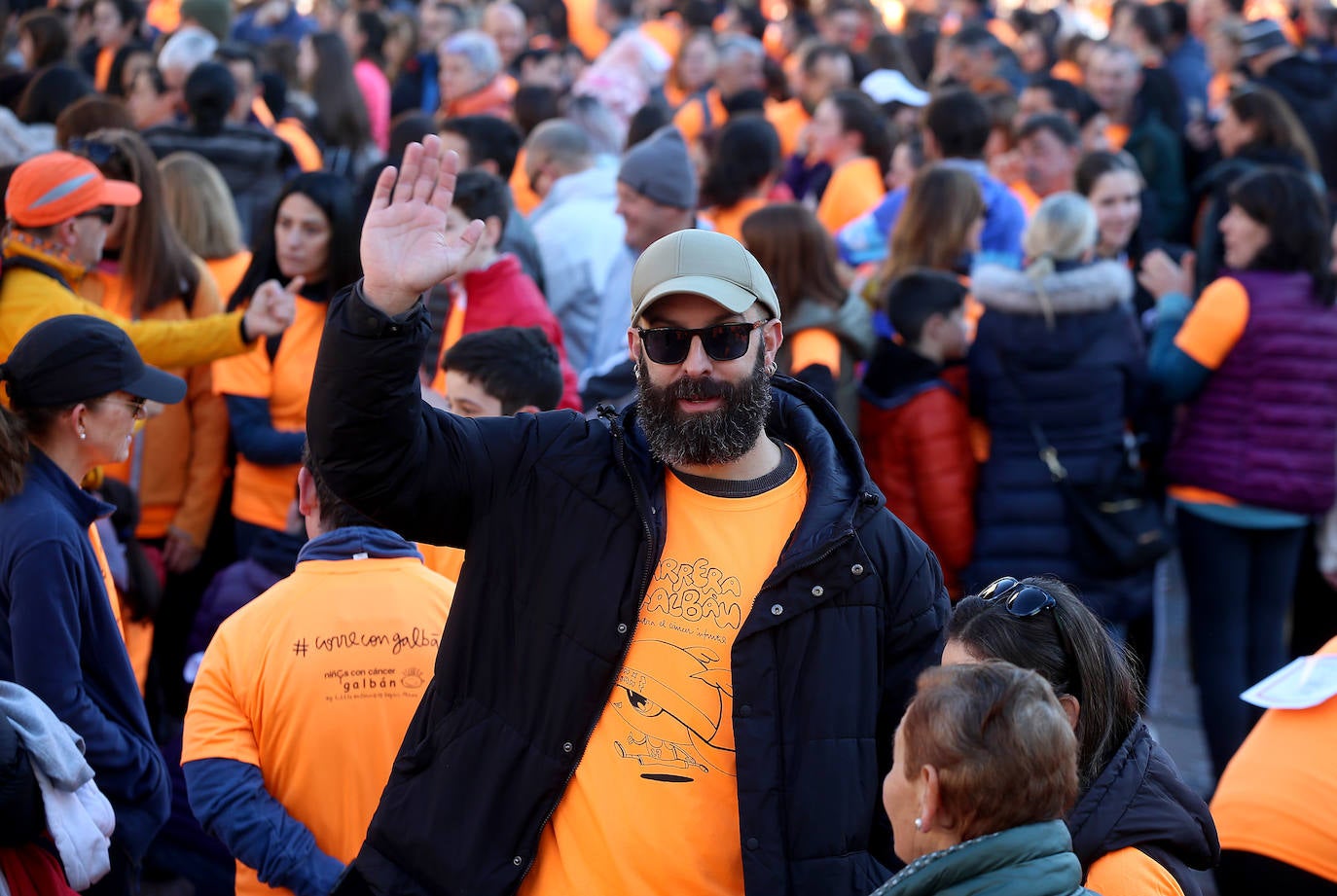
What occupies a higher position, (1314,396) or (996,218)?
(996,218)

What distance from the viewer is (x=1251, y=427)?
18.4 ft

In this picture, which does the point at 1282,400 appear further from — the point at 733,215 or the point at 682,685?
the point at 682,685

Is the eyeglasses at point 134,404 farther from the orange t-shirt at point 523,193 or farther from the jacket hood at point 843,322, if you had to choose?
the orange t-shirt at point 523,193

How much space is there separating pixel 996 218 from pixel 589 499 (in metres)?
4.76

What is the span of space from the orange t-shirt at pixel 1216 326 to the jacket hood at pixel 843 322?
4.12ft

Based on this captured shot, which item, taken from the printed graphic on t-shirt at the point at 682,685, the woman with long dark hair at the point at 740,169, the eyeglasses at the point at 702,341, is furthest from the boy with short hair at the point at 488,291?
the printed graphic on t-shirt at the point at 682,685

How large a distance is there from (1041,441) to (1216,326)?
2.77 ft

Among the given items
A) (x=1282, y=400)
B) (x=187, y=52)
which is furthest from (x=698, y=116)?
(x=1282, y=400)

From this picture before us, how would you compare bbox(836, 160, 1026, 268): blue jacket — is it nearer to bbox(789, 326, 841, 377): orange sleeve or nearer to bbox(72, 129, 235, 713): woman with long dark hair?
bbox(789, 326, 841, 377): orange sleeve

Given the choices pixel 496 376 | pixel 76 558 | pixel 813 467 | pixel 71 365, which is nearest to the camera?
pixel 813 467

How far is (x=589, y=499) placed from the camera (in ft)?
9.21

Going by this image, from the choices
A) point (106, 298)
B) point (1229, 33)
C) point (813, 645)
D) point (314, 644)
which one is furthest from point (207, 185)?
point (1229, 33)

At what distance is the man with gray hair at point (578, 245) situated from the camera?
6.32 meters

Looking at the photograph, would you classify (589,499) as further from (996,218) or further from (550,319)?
(996,218)
